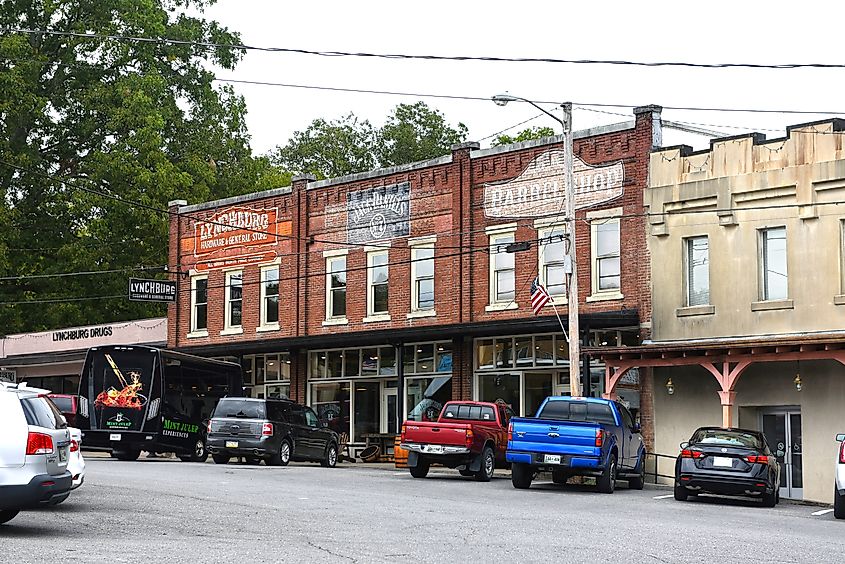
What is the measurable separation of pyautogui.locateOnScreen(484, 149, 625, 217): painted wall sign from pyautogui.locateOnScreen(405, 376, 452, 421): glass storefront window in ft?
17.1

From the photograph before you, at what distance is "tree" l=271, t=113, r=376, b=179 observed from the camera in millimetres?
70500

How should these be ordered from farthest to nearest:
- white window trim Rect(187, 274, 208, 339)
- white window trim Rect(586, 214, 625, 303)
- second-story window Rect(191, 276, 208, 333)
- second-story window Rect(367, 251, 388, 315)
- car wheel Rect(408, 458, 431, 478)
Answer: second-story window Rect(191, 276, 208, 333)
white window trim Rect(187, 274, 208, 339)
second-story window Rect(367, 251, 388, 315)
white window trim Rect(586, 214, 625, 303)
car wheel Rect(408, 458, 431, 478)

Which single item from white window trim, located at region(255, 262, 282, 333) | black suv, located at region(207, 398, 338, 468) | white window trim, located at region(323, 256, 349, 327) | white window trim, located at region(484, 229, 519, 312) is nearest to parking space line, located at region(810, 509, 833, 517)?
white window trim, located at region(484, 229, 519, 312)

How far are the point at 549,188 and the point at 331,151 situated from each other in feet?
124

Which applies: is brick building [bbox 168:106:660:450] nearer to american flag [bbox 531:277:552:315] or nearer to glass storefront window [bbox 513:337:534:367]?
glass storefront window [bbox 513:337:534:367]

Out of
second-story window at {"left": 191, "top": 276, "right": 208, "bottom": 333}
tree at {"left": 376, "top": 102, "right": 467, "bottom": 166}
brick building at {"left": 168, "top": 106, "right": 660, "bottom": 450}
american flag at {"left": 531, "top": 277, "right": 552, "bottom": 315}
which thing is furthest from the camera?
tree at {"left": 376, "top": 102, "right": 467, "bottom": 166}

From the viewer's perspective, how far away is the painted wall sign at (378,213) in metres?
38.0

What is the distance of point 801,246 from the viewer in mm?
29656

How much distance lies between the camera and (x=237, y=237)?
42.8 meters

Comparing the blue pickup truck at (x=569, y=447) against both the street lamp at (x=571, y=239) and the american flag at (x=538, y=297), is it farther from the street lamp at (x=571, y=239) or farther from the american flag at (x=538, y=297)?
the american flag at (x=538, y=297)

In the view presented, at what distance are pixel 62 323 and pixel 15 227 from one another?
4315mm

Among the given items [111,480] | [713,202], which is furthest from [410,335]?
[111,480]

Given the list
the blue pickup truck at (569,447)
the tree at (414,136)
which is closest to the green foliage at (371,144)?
the tree at (414,136)

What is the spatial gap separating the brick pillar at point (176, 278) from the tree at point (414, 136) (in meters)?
26.0
